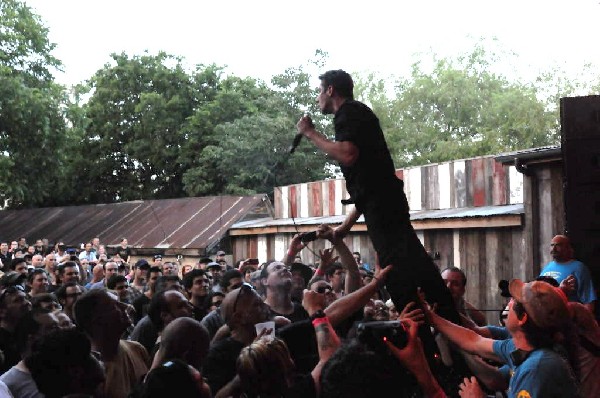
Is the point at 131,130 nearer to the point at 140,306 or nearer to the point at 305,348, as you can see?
the point at 140,306

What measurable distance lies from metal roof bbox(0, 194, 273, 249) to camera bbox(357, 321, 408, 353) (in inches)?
1105

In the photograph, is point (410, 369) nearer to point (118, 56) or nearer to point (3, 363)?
point (3, 363)

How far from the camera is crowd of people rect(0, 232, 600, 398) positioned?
3939 millimetres

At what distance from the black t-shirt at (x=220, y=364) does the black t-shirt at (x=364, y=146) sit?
1.23 m

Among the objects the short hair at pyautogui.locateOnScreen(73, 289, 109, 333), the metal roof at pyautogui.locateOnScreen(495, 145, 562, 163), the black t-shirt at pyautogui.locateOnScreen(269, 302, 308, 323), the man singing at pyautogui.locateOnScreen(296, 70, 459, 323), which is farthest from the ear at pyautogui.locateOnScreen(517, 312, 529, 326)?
the metal roof at pyautogui.locateOnScreen(495, 145, 562, 163)

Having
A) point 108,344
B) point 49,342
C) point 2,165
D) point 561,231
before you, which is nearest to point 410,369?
point 49,342

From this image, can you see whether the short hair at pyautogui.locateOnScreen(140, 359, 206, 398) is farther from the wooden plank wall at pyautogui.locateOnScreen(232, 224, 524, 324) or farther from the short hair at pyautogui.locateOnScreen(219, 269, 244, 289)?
the wooden plank wall at pyautogui.locateOnScreen(232, 224, 524, 324)

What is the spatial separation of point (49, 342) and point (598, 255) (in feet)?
20.5

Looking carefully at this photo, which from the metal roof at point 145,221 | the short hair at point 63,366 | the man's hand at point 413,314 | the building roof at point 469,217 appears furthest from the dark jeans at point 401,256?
the metal roof at point 145,221

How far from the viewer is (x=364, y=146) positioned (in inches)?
223

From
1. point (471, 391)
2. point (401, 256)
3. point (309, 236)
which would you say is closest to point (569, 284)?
point (309, 236)

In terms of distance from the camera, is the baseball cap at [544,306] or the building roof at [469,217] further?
the building roof at [469,217]

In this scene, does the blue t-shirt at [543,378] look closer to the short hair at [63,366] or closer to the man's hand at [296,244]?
the short hair at [63,366]

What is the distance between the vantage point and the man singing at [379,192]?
18.4 ft
